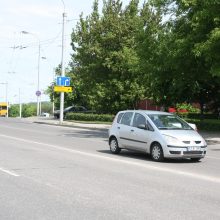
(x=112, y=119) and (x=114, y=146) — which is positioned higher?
(x=112, y=119)

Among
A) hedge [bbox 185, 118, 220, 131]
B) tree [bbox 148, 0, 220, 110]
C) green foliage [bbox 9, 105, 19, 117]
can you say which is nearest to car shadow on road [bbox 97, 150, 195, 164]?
tree [bbox 148, 0, 220, 110]

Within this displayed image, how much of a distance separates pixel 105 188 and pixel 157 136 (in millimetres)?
5765

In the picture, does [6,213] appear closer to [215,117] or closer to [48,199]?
[48,199]

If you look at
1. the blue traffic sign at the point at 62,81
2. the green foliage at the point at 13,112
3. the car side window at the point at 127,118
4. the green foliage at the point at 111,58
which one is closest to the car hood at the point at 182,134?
the car side window at the point at 127,118

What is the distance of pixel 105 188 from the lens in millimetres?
10055

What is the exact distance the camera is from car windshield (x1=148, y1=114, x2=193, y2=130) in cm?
1598

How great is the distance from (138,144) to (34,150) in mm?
3836

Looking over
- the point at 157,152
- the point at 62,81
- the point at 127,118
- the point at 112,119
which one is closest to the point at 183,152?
the point at 157,152

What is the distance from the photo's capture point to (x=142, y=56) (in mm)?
30312

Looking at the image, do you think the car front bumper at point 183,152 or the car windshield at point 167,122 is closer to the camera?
the car front bumper at point 183,152

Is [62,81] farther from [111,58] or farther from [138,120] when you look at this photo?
[138,120]

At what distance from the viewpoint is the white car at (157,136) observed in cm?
1516

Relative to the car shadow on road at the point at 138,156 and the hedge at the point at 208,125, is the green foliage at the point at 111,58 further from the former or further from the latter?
the car shadow on road at the point at 138,156

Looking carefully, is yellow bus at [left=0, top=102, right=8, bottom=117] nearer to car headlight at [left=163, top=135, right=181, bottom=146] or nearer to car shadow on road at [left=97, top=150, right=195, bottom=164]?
car shadow on road at [left=97, top=150, right=195, bottom=164]
